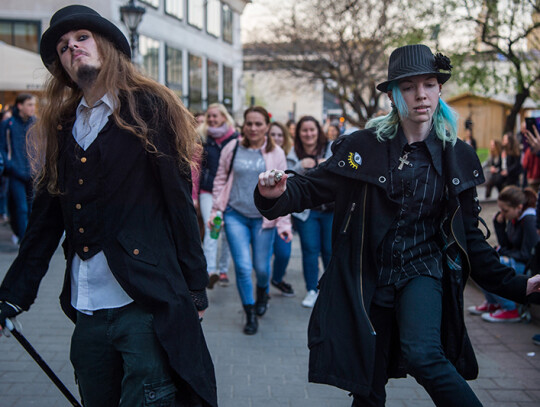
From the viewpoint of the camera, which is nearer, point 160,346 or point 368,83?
point 160,346

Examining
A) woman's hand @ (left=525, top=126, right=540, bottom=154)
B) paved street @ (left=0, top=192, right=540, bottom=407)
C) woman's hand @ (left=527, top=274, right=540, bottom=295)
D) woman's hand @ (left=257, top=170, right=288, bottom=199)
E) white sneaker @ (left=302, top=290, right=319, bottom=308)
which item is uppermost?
woman's hand @ (left=525, top=126, right=540, bottom=154)

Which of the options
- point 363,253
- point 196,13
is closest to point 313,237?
point 363,253

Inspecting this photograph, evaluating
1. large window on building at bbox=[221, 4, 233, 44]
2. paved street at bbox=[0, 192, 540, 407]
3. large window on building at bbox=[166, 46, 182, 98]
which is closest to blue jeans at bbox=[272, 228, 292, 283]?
paved street at bbox=[0, 192, 540, 407]

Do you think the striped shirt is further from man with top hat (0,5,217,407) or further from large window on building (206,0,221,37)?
large window on building (206,0,221,37)

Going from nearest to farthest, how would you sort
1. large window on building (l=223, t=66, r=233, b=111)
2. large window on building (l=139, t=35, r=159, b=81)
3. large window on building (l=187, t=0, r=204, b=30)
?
large window on building (l=139, t=35, r=159, b=81) < large window on building (l=187, t=0, r=204, b=30) < large window on building (l=223, t=66, r=233, b=111)

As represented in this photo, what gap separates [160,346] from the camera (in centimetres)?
A: 221

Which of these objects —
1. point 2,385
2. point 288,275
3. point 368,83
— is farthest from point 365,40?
point 2,385

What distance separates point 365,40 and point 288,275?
14482 millimetres

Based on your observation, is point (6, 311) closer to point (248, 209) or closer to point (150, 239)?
point (150, 239)

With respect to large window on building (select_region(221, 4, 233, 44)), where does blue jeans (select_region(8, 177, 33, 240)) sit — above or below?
below

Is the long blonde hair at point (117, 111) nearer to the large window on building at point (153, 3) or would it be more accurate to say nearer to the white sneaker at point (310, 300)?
the white sneaker at point (310, 300)

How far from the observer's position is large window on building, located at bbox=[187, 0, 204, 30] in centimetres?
2892

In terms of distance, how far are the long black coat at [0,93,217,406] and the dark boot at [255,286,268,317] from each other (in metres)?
3.29

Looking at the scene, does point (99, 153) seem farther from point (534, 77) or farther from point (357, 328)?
point (534, 77)
